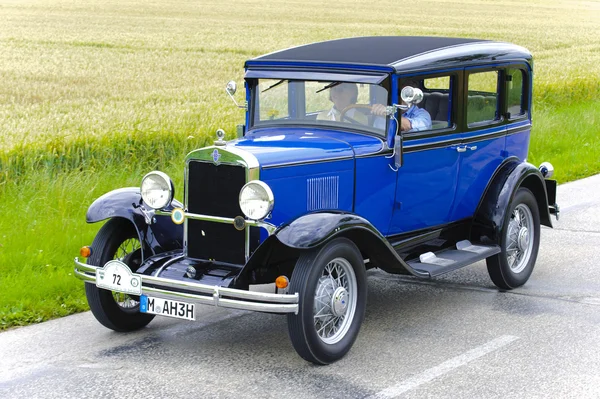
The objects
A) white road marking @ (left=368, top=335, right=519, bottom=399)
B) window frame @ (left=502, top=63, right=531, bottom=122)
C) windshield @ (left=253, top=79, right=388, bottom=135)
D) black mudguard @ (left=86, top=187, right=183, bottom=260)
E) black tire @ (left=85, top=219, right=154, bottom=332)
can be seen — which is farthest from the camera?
window frame @ (left=502, top=63, right=531, bottom=122)

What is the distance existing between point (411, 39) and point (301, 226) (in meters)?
2.64

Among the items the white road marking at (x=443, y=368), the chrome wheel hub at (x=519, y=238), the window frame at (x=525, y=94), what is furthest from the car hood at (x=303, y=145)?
the window frame at (x=525, y=94)

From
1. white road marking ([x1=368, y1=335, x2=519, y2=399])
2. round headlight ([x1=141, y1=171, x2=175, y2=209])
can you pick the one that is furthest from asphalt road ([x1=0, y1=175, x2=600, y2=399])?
round headlight ([x1=141, y1=171, x2=175, y2=209])

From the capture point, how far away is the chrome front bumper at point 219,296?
5113 mm

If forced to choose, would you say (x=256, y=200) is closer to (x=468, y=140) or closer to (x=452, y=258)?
(x=452, y=258)

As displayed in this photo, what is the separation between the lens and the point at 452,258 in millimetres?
6766

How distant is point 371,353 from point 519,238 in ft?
7.43

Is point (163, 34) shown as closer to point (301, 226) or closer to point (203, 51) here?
point (203, 51)

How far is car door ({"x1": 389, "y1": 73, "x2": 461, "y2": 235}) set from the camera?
6.51m

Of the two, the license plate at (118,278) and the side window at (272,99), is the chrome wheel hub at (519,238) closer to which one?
the side window at (272,99)

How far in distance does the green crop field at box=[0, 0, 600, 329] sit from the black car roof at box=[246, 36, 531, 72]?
2.50 meters

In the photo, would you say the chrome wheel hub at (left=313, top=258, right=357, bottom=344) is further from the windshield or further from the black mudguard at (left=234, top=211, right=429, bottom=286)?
the windshield

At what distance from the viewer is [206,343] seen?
591cm

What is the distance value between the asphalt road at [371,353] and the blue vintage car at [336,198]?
0.25 meters
